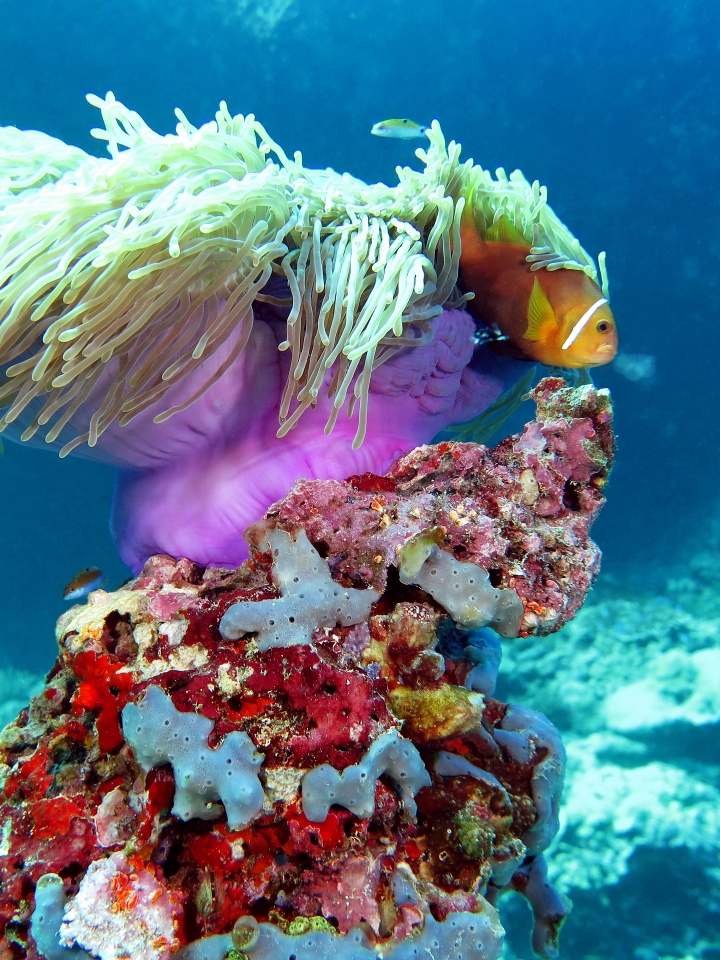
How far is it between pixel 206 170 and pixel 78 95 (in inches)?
847

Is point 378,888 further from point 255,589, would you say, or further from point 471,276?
point 471,276

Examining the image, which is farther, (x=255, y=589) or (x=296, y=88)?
(x=296, y=88)

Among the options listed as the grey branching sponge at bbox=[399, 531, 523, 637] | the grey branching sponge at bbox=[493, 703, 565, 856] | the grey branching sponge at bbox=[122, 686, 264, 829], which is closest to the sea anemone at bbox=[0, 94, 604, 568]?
the grey branching sponge at bbox=[399, 531, 523, 637]

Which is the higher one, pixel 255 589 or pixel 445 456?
pixel 445 456

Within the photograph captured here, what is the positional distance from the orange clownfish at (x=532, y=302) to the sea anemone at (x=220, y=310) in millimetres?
51

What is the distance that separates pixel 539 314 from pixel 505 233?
25 cm

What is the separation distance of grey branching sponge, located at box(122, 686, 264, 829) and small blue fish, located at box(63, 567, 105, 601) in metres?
1.88

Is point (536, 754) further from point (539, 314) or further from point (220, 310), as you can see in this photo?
point (220, 310)

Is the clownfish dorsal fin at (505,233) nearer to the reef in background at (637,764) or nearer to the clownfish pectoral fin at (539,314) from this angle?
the clownfish pectoral fin at (539,314)

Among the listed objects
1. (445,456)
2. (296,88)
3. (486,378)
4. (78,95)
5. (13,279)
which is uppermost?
(296,88)

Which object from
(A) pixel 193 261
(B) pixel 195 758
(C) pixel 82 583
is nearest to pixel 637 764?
(C) pixel 82 583

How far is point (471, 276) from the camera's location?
1.70 m

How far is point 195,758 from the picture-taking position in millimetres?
959

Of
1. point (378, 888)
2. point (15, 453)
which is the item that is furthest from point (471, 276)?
point (15, 453)
